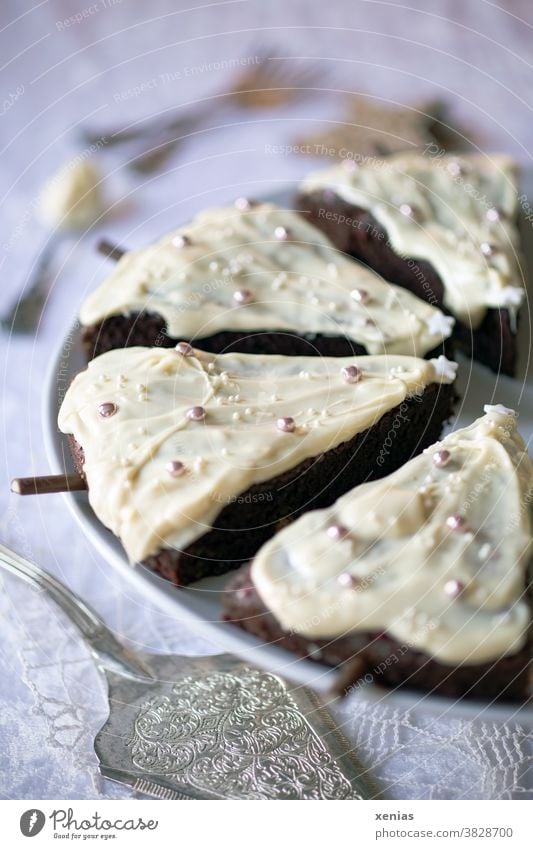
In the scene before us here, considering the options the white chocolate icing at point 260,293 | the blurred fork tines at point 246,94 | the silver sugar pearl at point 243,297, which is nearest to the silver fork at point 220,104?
the blurred fork tines at point 246,94

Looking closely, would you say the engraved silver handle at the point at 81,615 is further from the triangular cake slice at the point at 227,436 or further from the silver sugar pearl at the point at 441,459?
the silver sugar pearl at the point at 441,459

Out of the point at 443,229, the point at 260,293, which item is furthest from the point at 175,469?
the point at 443,229

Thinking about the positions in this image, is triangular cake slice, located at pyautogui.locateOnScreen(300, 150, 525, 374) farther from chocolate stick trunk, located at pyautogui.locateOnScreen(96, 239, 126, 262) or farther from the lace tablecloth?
chocolate stick trunk, located at pyautogui.locateOnScreen(96, 239, 126, 262)

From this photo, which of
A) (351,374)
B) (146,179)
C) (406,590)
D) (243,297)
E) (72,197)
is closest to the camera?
(406,590)

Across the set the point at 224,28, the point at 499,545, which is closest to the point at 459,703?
the point at 499,545

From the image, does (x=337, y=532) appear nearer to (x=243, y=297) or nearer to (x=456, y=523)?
(x=456, y=523)

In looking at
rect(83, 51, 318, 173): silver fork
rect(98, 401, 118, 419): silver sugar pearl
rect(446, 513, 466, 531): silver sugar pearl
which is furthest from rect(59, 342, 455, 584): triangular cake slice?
rect(83, 51, 318, 173): silver fork
